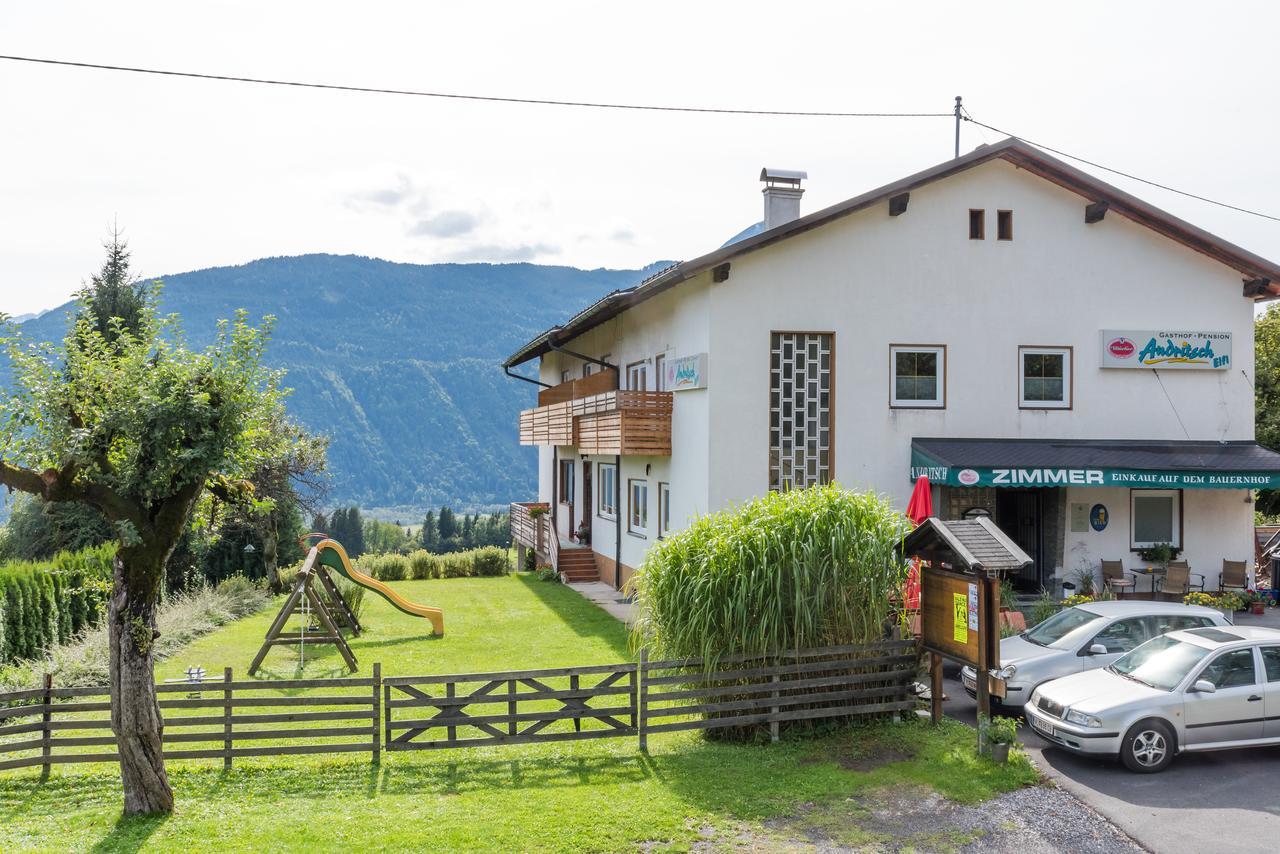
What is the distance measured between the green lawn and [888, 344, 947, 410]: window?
884cm

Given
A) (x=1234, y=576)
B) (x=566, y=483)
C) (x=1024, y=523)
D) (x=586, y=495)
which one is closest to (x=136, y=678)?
(x=1024, y=523)

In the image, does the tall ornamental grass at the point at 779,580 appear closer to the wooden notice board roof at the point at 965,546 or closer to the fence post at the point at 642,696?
the wooden notice board roof at the point at 965,546

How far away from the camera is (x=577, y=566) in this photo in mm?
29312

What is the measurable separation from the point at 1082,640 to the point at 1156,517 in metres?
8.89

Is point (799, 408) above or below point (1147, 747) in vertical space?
above

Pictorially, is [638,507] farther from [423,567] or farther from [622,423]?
[423,567]

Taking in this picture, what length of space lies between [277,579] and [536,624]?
395 inches

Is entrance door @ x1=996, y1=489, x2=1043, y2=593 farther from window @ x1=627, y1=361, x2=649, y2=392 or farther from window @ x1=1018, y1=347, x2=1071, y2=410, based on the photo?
window @ x1=627, y1=361, x2=649, y2=392

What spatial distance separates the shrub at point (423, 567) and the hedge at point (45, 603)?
13.2 metres

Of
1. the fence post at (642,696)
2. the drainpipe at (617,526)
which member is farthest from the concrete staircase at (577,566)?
the fence post at (642,696)

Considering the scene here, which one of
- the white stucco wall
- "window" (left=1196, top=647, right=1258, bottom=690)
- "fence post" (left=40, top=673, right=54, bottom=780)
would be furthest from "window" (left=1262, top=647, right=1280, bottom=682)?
"fence post" (left=40, top=673, right=54, bottom=780)

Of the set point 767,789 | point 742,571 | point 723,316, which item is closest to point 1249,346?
point 723,316

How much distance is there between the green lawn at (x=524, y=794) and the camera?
9.22 meters

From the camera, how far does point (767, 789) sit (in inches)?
412
